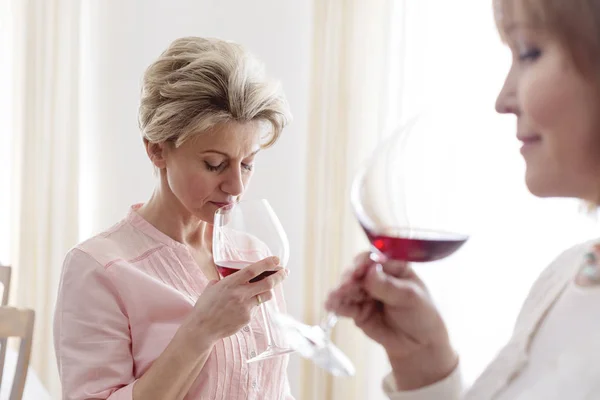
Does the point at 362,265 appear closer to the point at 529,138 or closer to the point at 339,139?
the point at 529,138

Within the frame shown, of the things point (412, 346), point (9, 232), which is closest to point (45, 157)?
point (9, 232)

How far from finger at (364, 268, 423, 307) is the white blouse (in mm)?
131

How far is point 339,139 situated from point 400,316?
246cm

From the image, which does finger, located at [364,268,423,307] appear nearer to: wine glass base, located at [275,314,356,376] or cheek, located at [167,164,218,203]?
wine glass base, located at [275,314,356,376]

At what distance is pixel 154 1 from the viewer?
3.66m

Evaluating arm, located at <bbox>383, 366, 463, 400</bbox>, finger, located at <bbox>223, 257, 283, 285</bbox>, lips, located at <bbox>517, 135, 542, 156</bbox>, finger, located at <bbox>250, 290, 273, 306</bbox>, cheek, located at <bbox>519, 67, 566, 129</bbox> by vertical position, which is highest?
cheek, located at <bbox>519, 67, 566, 129</bbox>

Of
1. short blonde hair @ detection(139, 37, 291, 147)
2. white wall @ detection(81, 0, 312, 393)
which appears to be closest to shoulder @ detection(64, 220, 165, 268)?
Result: short blonde hair @ detection(139, 37, 291, 147)

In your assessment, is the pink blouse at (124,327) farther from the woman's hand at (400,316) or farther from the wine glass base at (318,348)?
the woman's hand at (400,316)

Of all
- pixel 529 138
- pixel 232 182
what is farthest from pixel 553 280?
pixel 232 182

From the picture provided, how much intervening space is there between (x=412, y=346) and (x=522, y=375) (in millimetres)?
201

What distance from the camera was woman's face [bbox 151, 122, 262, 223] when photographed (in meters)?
1.61

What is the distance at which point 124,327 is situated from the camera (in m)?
1.50

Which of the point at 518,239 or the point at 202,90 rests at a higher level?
the point at 202,90

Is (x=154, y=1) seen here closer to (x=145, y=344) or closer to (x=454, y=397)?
(x=145, y=344)
